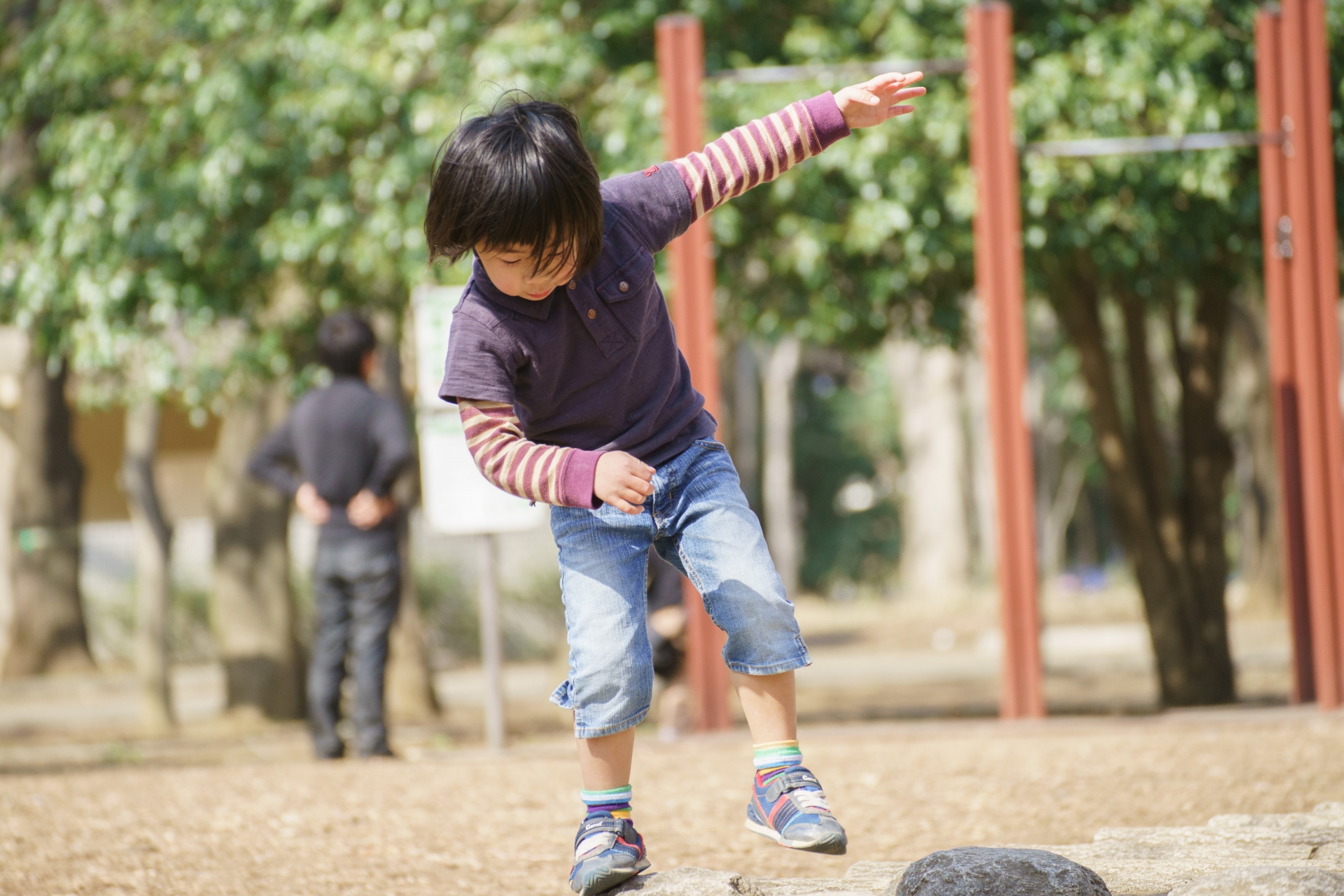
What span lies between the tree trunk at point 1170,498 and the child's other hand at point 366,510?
4296 mm

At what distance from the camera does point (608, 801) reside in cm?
292

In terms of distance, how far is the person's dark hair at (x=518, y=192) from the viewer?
250 cm

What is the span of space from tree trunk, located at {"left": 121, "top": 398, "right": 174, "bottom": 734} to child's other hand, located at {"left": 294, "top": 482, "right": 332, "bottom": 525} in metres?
3.99

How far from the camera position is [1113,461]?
837cm

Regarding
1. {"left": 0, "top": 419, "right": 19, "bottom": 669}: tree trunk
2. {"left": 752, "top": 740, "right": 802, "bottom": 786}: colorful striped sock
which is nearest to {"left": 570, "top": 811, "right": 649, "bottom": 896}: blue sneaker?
{"left": 752, "top": 740, "right": 802, "bottom": 786}: colorful striped sock

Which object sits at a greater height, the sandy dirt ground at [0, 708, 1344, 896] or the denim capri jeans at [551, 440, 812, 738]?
the denim capri jeans at [551, 440, 812, 738]

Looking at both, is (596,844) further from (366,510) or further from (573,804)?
(366,510)

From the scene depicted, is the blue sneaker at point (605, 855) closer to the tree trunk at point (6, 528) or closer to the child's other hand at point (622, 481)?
the child's other hand at point (622, 481)

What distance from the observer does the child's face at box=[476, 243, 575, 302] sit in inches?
101

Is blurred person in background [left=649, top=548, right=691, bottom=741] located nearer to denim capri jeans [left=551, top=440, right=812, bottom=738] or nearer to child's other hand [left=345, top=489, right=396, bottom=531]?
child's other hand [left=345, top=489, right=396, bottom=531]

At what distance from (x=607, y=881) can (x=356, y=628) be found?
3.48 m

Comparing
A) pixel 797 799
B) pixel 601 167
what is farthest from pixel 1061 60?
pixel 797 799

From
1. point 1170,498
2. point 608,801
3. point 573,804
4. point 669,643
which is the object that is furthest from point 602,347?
point 1170,498

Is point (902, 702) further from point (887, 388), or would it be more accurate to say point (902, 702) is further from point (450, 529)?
point (887, 388)
